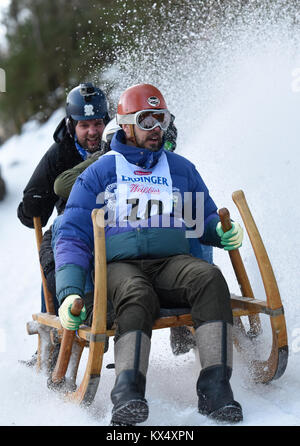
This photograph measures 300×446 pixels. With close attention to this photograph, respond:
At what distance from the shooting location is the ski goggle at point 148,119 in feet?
12.2

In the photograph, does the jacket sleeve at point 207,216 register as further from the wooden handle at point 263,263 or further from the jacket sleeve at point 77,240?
the jacket sleeve at point 77,240

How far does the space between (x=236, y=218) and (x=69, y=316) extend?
3389mm

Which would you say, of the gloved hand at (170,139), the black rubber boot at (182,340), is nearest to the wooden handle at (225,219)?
the black rubber boot at (182,340)

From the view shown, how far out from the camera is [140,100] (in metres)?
3.74

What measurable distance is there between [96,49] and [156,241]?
7152 mm

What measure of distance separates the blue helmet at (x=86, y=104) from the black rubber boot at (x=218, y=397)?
7.52 ft

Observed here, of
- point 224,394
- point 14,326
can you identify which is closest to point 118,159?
point 224,394

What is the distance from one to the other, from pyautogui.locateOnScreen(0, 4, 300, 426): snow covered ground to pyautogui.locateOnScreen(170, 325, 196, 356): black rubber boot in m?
0.11

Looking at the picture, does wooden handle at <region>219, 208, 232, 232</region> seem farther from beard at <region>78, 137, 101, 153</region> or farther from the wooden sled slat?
beard at <region>78, 137, 101, 153</region>

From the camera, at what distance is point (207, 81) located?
9906mm

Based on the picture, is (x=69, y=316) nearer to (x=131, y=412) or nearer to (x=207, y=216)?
(x=131, y=412)

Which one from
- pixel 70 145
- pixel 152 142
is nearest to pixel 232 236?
pixel 152 142

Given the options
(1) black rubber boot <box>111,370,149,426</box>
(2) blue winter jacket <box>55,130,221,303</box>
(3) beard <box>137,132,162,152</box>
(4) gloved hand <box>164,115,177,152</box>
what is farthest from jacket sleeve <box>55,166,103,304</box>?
(4) gloved hand <box>164,115,177,152</box>

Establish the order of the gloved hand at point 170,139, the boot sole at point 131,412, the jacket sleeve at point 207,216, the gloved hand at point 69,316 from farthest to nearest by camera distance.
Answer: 1. the gloved hand at point 170,139
2. the jacket sleeve at point 207,216
3. the gloved hand at point 69,316
4. the boot sole at point 131,412
